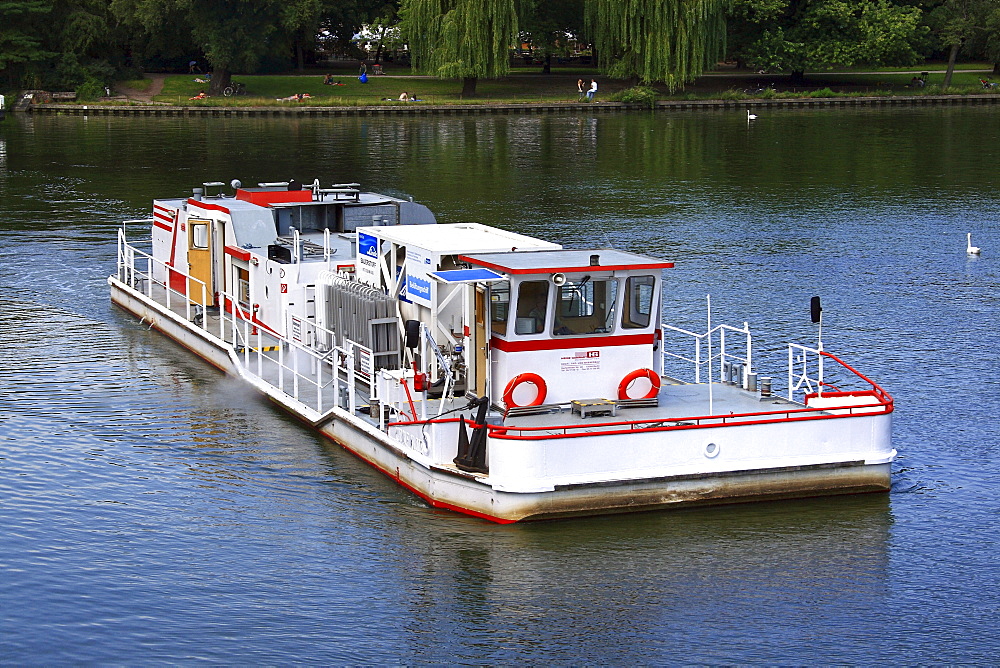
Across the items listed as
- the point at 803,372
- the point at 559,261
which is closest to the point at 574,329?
the point at 559,261

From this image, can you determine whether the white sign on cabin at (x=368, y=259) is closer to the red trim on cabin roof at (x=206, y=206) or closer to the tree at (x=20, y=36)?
the red trim on cabin roof at (x=206, y=206)

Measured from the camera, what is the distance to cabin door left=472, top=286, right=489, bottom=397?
22.2 m

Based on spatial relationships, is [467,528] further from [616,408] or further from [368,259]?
[368,259]

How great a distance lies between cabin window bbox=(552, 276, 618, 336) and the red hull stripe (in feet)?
0.43

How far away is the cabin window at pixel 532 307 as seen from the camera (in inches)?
850

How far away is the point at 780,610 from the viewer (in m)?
18.6

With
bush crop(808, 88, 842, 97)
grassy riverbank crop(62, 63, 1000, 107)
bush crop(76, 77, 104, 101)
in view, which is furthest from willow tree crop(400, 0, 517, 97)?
bush crop(76, 77, 104, 101)

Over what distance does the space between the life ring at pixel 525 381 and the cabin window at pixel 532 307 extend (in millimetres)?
723

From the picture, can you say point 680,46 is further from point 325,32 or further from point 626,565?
point 626,565

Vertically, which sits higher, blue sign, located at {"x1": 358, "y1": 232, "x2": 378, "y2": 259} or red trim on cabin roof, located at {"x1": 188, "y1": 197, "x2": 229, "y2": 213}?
red trim on cabin roof, located at {"x1": 188, "y1": 197, "x2": 229, "y2": 213}

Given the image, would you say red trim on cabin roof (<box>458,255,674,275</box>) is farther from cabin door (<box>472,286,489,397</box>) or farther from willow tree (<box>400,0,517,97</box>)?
willow tree (<box>400,0,517,97</box>)

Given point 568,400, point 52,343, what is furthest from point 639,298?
point 52,343

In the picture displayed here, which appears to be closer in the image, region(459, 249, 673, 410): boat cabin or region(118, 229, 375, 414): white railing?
region(459, 249, 673, 410): boat cabin

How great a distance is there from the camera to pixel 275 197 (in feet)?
110
